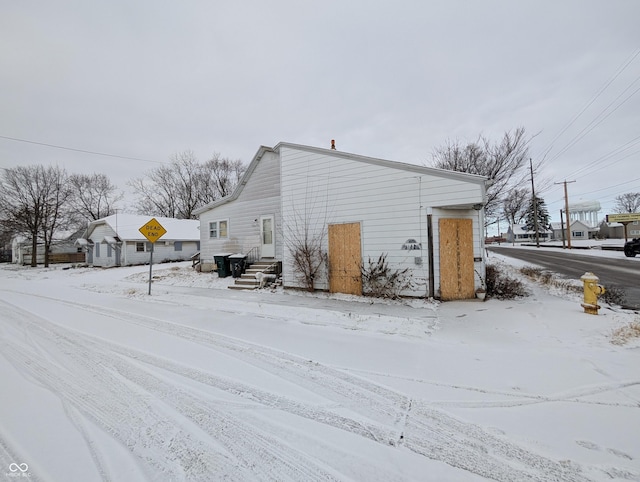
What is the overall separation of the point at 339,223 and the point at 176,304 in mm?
5513

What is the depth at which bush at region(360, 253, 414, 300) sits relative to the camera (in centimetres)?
827

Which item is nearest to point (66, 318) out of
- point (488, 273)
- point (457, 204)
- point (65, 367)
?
point (65, 367)

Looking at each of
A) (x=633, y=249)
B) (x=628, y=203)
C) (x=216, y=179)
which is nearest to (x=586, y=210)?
(x=628, y=203)

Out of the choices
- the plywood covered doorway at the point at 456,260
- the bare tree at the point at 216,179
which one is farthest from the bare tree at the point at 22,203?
the plywood covered doorway at the point at 456,260

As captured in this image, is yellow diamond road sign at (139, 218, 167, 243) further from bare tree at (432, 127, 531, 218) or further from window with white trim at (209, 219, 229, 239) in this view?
bare tree at (432, 127, 531, 218)

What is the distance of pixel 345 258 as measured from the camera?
920 cm

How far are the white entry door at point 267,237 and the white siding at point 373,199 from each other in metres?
2.59

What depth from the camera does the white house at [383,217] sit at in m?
7.89

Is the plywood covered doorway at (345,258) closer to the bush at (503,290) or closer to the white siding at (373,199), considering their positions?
the white siding at (373,199)

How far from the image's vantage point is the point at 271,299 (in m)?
8.58

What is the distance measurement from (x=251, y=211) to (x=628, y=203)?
300ft

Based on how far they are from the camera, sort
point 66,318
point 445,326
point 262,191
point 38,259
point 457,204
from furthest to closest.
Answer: point 38,259, point 262,191, point 457,204, point 66,318, point 445,326

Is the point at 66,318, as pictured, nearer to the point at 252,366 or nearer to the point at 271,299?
the point at 271,299

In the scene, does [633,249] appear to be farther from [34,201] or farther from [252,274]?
[34,201]
